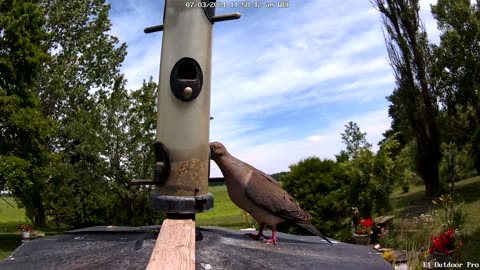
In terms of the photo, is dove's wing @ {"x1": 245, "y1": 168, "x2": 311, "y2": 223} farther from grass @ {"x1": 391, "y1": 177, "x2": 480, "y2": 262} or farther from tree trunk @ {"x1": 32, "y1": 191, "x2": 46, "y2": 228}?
tree trunk @ {"x1": 32, "y1": 191, "x2": 46, "y2": 228}

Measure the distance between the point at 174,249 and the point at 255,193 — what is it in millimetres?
785

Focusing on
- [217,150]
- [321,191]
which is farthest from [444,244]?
[217,150]

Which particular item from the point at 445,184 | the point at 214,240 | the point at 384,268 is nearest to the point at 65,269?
the point at 214,240

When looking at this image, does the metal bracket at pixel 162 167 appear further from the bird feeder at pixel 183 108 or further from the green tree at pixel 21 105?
the green tree at pixel 21 105

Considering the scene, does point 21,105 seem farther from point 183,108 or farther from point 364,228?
point 183,108

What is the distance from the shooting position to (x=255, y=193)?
2693 mm

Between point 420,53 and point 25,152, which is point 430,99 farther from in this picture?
point 25,152

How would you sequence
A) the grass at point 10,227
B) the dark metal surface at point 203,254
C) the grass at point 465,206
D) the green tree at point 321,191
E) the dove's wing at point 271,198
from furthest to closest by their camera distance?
the grass at point 10,227 < the grass at point 465,206 < the green tree at point 321,191 < the dove's wing at point 271,198 < the dark metal surface at point 203,254

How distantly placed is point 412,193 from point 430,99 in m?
4.64

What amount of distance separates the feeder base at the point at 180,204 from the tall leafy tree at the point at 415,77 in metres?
16.0

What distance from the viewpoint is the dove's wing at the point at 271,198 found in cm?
270

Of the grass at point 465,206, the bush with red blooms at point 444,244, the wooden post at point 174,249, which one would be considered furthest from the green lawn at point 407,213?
the wooden post at point 174,249

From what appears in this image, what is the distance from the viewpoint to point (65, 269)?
2266 mm

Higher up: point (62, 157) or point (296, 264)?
point (62, 157)
